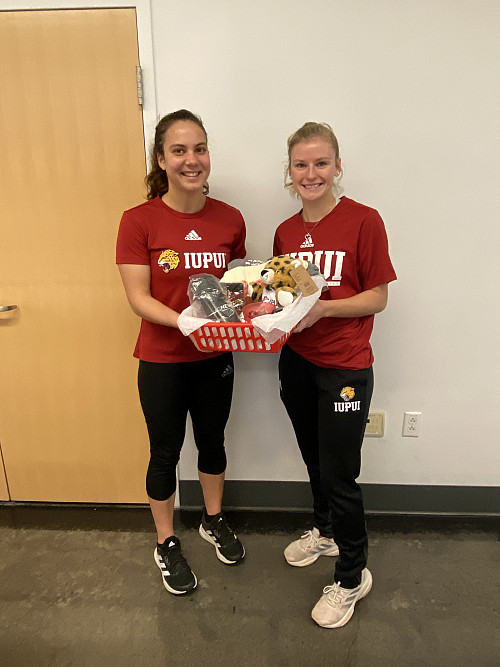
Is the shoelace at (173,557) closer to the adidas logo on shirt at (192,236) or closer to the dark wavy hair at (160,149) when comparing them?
the adidas logo on shirt at (192,236)

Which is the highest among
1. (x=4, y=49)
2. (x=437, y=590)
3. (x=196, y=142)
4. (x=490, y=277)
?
(x=4, y=49)

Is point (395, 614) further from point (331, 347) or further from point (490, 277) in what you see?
point (490, 277)

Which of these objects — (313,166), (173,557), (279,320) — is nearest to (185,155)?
(313,166)

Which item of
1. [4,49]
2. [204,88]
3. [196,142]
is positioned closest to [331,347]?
[196,142]

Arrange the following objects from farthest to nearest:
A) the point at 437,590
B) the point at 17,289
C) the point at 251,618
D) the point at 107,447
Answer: the point at 107,447 → the point at 17,289 → the point at 437,590 → the point at 251,618

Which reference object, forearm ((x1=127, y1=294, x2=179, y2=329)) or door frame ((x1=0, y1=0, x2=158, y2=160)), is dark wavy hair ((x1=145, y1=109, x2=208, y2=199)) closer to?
door frame ((x1=0, y1=0, x2=158, y2=160))

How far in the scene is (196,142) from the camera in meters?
1.31

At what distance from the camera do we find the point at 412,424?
6.02ft

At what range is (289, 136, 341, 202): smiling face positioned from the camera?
123 cm

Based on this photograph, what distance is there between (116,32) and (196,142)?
Answer: 636mm

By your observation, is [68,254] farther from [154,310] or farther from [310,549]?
[310,549]

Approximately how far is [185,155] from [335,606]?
1.54m

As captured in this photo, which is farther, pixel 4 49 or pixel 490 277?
pixel 490 277

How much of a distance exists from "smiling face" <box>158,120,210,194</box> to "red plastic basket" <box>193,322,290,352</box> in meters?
0.48
